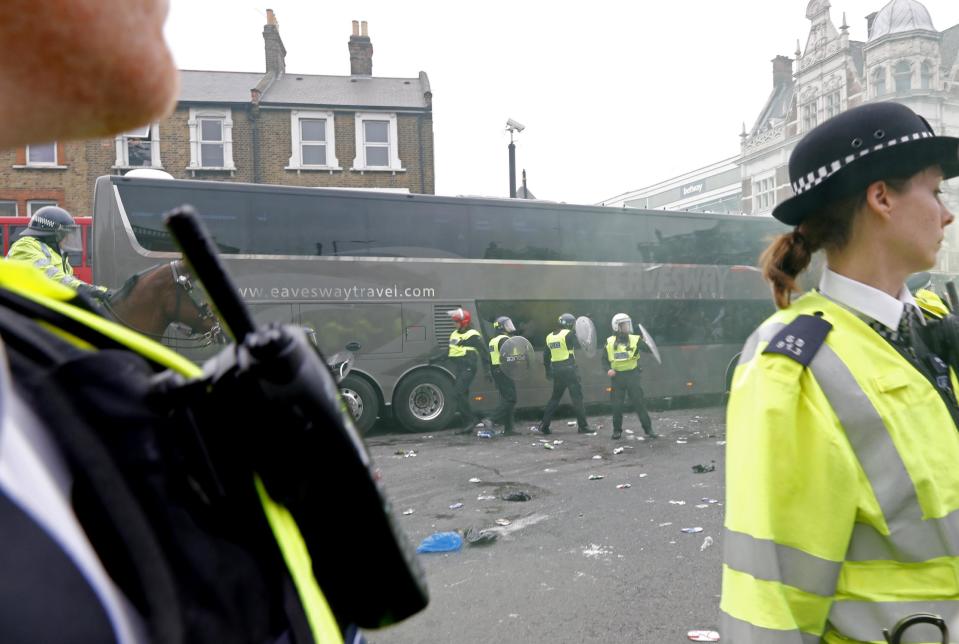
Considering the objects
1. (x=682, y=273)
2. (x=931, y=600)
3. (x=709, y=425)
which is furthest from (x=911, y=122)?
(x=682, y=273)

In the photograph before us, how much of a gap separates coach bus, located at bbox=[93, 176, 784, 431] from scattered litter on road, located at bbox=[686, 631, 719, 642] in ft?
29.5

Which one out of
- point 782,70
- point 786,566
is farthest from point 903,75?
point 786,566

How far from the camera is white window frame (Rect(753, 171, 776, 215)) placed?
43531 mm

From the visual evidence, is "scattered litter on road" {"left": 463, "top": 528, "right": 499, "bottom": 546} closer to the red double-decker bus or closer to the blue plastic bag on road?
the blue plastic bag on road

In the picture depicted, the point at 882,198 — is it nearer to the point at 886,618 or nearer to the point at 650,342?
the point at 886,618

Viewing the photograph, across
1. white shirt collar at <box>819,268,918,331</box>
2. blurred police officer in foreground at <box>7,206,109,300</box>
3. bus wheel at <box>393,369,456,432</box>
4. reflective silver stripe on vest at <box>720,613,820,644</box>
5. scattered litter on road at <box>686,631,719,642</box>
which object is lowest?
scattered litter on road at <box>686,631,719,642</box>

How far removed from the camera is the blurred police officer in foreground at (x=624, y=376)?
1125cm

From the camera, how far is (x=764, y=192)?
44.5 m

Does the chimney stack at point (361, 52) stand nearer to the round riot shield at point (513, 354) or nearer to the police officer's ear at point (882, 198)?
the round riot shield at point (513, 354)

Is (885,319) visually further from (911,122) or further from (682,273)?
(682,273)

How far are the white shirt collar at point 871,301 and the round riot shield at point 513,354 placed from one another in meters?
10.8

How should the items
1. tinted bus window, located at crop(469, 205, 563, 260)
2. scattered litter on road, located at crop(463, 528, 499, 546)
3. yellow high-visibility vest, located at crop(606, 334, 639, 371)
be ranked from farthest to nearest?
tinted bus window, located at crop(469, 205, 563, 260) → yellow high-visibility vest, located at crop(606, 334, 639, 371) → scattered litter on road, located at crop(463, 528, 499, 546)

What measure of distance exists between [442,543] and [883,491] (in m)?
4.57

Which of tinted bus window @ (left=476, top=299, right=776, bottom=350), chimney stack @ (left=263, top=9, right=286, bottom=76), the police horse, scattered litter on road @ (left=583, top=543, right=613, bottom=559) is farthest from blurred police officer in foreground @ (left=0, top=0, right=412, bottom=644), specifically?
chimney stack @ (left=263, top=9, right=286, bottom=76)
